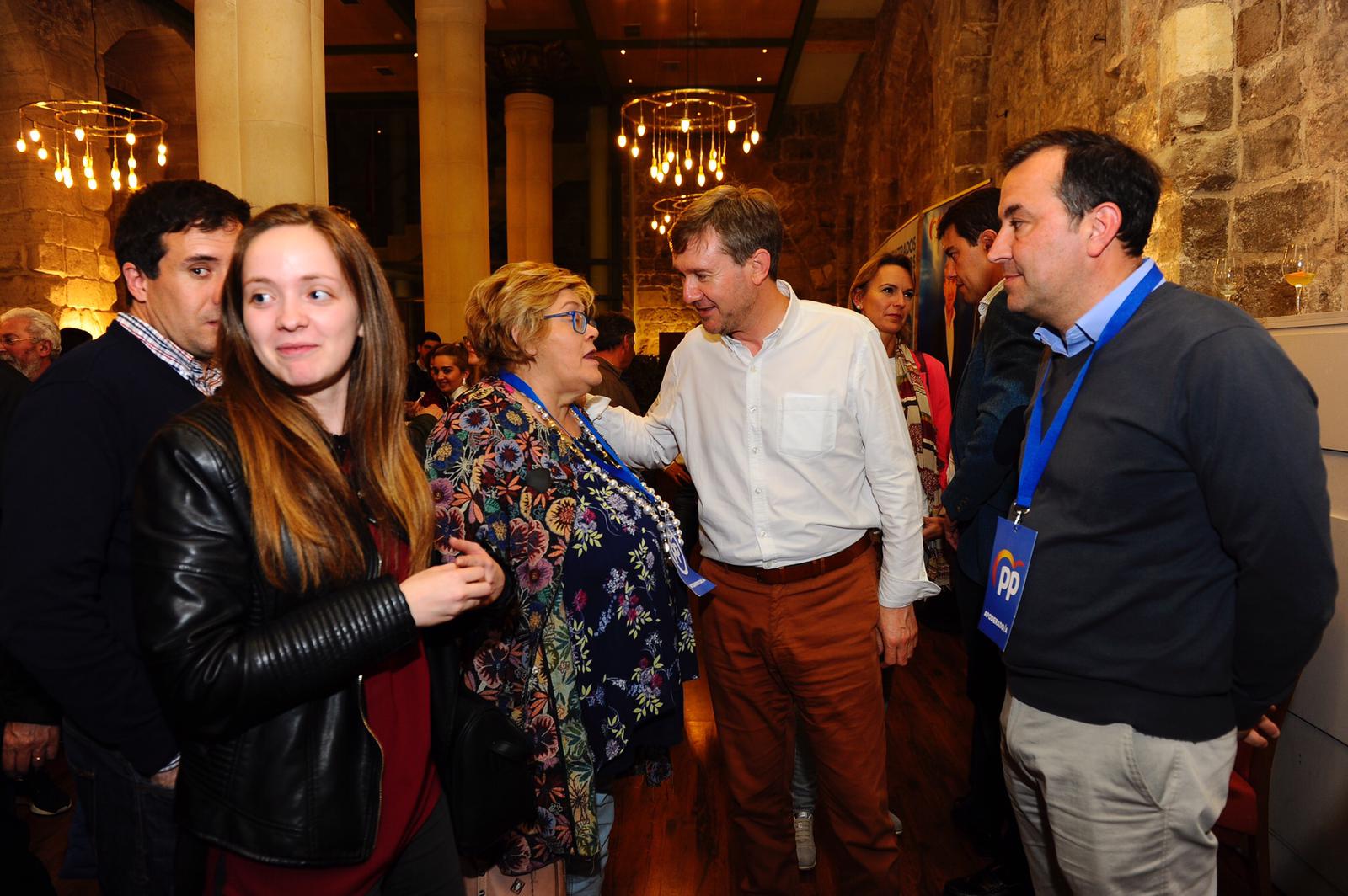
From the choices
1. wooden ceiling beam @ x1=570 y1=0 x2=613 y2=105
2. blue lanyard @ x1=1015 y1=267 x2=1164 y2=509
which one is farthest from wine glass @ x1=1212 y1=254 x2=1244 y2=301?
wooden ceiling beam @ x1=570 y1=0 x2=613 y2=105

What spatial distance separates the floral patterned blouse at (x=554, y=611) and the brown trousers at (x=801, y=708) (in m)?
0.37

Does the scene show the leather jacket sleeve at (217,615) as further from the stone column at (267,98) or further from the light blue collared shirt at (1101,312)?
the stone column at (267,98)

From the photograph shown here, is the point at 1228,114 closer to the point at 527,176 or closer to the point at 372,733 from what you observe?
the point at 372,733

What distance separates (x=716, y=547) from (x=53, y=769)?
125 inches

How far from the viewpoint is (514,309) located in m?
2.10

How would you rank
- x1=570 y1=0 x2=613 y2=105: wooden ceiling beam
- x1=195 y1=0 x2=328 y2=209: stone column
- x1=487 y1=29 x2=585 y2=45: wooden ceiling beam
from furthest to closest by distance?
x1=487 y1=29 x2=585 y2=45: wooden ceiling beam, x1=570 y1=0 x2=613 y2=105: wooden ceiling beam, x1=195 y1=0 x2=328 y2=209: stone column

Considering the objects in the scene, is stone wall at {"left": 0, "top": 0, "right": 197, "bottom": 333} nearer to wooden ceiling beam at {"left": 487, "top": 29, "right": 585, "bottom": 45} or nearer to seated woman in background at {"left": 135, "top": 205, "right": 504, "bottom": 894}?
wooden ceiling beam at {"left": 487, "top": 29, "right": 585, "bottom": 45}

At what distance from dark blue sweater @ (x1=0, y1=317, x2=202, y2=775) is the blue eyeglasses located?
96 cm

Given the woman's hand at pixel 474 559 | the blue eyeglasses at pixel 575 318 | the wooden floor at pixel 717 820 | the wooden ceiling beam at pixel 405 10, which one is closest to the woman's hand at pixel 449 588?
the woman's hand at pixel 474 559

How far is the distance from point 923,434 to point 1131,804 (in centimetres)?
213

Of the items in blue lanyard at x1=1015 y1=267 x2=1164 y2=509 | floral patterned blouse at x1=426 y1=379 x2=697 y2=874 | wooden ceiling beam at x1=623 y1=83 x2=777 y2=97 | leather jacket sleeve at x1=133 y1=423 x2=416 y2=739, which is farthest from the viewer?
wooden ceiling beam at x1=623 y1=83 x2=777 y2=97

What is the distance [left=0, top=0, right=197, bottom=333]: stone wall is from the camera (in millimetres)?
8336

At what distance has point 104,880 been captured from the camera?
1487 millimetres

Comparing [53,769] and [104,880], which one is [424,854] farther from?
[53,769]
